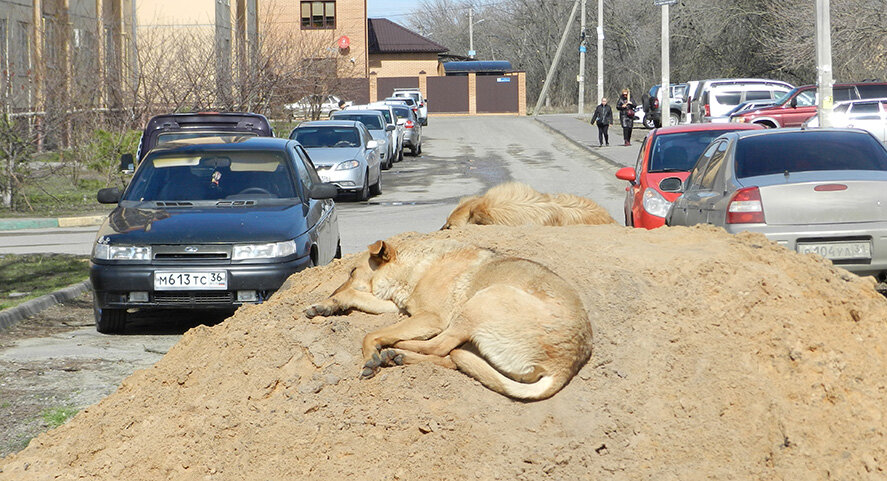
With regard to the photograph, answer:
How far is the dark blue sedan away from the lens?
838 centimetres

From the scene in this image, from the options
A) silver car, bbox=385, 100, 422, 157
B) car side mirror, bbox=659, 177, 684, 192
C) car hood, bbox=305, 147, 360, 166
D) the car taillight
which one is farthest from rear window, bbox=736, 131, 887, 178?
silver car, bbox=385, 100, 422, 157

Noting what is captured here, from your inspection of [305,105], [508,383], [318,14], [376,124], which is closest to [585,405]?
[508,383]

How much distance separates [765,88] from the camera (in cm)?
3700

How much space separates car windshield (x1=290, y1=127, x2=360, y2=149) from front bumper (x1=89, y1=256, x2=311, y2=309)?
15101 mm

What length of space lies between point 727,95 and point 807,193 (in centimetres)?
2948

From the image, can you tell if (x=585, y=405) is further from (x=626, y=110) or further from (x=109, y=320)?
(x=626, y=110)

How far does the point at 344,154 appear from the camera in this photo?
22.4m

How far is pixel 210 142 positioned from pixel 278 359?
5.90 meters

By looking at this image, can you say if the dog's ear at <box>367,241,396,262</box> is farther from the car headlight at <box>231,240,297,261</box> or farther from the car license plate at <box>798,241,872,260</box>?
the car license plate at <box>798,241,872,260</box>

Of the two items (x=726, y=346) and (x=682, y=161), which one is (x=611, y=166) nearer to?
(x=682, y=161)

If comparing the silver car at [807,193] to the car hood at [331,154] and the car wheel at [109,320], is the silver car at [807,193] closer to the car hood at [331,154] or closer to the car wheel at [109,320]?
the car wheel at [109,320]

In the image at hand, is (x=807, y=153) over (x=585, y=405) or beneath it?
over

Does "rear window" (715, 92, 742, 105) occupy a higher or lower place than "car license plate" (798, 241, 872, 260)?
higher

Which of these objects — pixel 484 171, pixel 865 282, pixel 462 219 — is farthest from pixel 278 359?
pixel 484 171
